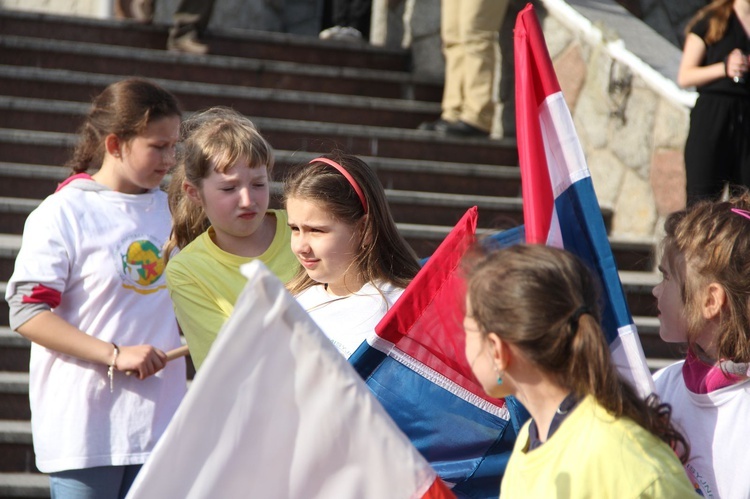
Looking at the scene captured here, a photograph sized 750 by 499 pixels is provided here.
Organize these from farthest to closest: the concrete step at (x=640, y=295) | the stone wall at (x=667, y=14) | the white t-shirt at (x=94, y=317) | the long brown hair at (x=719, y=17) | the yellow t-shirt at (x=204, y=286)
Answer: the stone wall at (x=667, y=14)
the concrete step at (x=640, y=295)
the long brown hair at (x=719, y=17)
the white t-shirt at (x=94, y=317)
the yellow t-shirt at (x=204, y=286)

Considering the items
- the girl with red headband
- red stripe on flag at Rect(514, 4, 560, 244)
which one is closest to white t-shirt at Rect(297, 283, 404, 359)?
the girl with red headband

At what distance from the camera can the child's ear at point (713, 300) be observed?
2.44 m

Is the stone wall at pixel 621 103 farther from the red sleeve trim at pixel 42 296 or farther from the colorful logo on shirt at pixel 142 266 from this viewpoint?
the red sleeve trim at pixel 42 296

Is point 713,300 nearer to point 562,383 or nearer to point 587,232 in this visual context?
point 587,232

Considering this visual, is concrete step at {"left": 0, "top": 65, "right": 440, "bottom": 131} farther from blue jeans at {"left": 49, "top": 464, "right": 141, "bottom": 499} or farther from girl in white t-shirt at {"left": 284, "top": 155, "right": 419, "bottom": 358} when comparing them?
girl in white t-shirt at {"left": 284, "top": 155, "right": 419, "bottom": 358}

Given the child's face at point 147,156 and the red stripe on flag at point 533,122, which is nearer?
the red stripe on flag at point 533,122

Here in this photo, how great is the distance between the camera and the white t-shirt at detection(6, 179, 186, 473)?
312cm

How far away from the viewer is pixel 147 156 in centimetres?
331

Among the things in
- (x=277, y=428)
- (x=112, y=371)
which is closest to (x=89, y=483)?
(x=112, y=371)

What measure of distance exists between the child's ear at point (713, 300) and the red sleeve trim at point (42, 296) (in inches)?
72.6

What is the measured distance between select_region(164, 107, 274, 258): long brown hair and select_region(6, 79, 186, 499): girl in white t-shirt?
0.07 metres

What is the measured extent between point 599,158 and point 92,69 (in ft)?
11.1

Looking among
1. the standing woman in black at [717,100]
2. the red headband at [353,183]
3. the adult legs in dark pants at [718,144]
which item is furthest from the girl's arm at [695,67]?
the red headband at [353,183]

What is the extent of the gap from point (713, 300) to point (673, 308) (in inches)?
3.7
